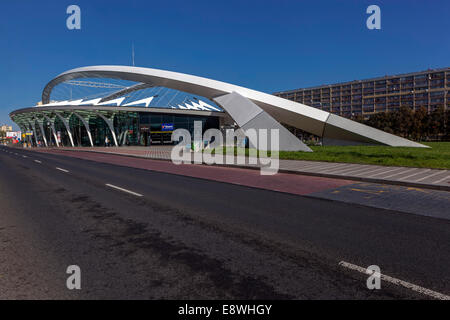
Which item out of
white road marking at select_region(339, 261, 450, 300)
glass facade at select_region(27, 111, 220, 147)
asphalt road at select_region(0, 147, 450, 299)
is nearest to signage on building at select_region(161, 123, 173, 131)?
glass facade at select_region(27, 111, 220, 147)

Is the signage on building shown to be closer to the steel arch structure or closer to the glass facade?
the glass facade

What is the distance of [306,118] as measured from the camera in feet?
83.7

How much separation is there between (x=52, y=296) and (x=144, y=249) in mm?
1301

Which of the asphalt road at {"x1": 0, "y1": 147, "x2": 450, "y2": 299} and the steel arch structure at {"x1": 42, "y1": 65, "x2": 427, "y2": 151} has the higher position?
the steel arch structure at {"x1": 42, "y1": 65, "x2": 427, "y2": 151}

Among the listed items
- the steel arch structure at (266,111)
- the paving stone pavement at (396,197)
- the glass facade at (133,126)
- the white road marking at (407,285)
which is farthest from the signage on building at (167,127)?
the white road marking at (407,285)

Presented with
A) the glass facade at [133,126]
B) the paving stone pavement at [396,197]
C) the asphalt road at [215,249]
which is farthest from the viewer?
the glass facade at [133,126]

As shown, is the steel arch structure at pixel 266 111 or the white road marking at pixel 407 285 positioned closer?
the white road marking at pixel 407 285

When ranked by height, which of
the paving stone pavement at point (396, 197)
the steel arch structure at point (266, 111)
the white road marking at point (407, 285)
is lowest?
the white road marking at point (407, 285)

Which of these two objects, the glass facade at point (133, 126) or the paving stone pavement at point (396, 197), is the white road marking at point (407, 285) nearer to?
the paving stone pavement at point (396, 197)

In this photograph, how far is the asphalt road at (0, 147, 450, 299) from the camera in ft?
9.16

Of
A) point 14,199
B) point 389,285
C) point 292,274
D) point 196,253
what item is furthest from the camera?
point 14,199

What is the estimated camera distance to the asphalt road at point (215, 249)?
110 inches
